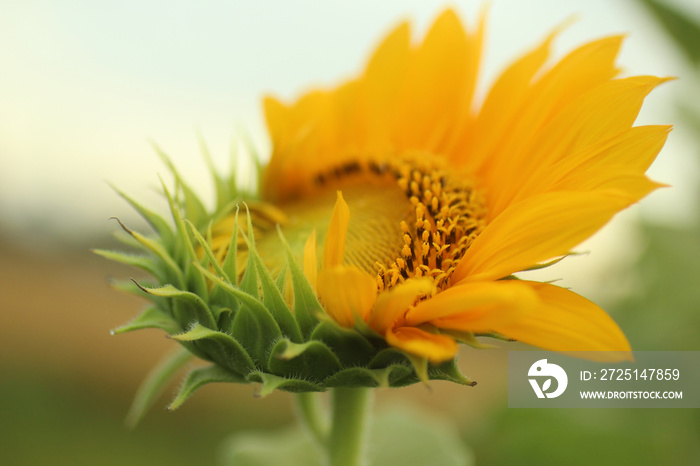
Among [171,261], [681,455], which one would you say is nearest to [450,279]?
[171,261]

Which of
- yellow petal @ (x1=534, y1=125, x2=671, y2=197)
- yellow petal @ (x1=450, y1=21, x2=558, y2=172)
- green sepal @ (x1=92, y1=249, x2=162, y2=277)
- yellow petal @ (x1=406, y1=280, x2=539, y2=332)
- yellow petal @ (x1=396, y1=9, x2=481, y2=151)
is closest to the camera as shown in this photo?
yellow petal @ (x1=406, y1=280, x2=539, y2=332)

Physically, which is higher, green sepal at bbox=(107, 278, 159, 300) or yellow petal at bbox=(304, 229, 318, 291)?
yellow petal at bbox=(304, 229, 318, 291)

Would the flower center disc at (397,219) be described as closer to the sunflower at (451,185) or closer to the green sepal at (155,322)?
the sunflower at (451,185)

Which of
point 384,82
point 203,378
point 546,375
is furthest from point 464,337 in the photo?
point 384,82

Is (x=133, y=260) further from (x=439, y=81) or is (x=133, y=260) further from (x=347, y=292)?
(x=439, y=81)

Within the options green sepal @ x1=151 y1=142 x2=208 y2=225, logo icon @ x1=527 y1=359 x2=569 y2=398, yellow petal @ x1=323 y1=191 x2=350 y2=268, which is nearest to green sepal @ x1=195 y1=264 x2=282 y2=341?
yellow petal @ x1=323 y1=191 x2=350 y2=268

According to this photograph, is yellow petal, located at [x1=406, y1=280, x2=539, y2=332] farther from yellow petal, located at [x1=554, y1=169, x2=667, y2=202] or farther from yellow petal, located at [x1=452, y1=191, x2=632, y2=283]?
yellow petal, located at [x1=554, y1=169, x2=667, y2=202]

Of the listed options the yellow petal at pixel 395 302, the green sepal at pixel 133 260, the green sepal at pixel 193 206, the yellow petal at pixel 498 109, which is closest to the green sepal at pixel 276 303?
the yellow petal at pixel 395 302
